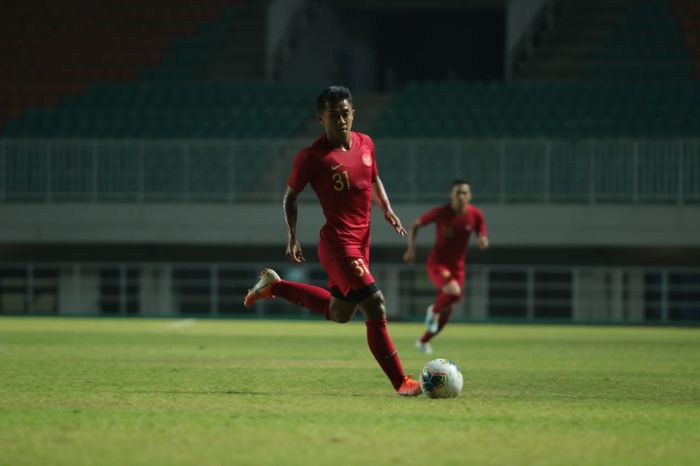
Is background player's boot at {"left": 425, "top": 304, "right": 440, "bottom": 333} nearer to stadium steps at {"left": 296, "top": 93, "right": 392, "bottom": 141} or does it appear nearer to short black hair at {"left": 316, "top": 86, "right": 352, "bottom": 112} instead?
→ short black hair at {"left": 316, "top": 86, "right": 352, "bottom": 112}

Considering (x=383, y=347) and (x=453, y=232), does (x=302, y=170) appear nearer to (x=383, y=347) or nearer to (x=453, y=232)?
(x=383, y=347)

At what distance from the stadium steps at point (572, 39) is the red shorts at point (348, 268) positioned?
23385 mm

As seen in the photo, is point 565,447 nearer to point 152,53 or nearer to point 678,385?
point 678,385

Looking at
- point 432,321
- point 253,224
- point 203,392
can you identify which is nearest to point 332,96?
point 203,392

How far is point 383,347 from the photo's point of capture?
898 cm

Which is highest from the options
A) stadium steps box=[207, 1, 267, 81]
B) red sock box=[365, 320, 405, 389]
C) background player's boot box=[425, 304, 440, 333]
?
stadium steps box=[207, 1, 267, 81]

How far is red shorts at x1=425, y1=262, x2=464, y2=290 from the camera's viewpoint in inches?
642

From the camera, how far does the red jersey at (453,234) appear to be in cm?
1659

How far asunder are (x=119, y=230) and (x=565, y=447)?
22.0m

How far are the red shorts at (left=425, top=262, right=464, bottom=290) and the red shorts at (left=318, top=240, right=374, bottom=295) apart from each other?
730cm

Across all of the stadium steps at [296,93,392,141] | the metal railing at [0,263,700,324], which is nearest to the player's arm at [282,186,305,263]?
the metal railing at [0,263,700,324]

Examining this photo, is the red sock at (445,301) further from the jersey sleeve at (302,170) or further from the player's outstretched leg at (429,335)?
the jersey sleeve at (302,170)

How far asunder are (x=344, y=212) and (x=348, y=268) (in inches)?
16.0

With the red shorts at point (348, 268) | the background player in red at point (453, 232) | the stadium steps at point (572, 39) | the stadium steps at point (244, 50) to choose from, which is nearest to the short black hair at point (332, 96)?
the red shorts at point (348, 268)
